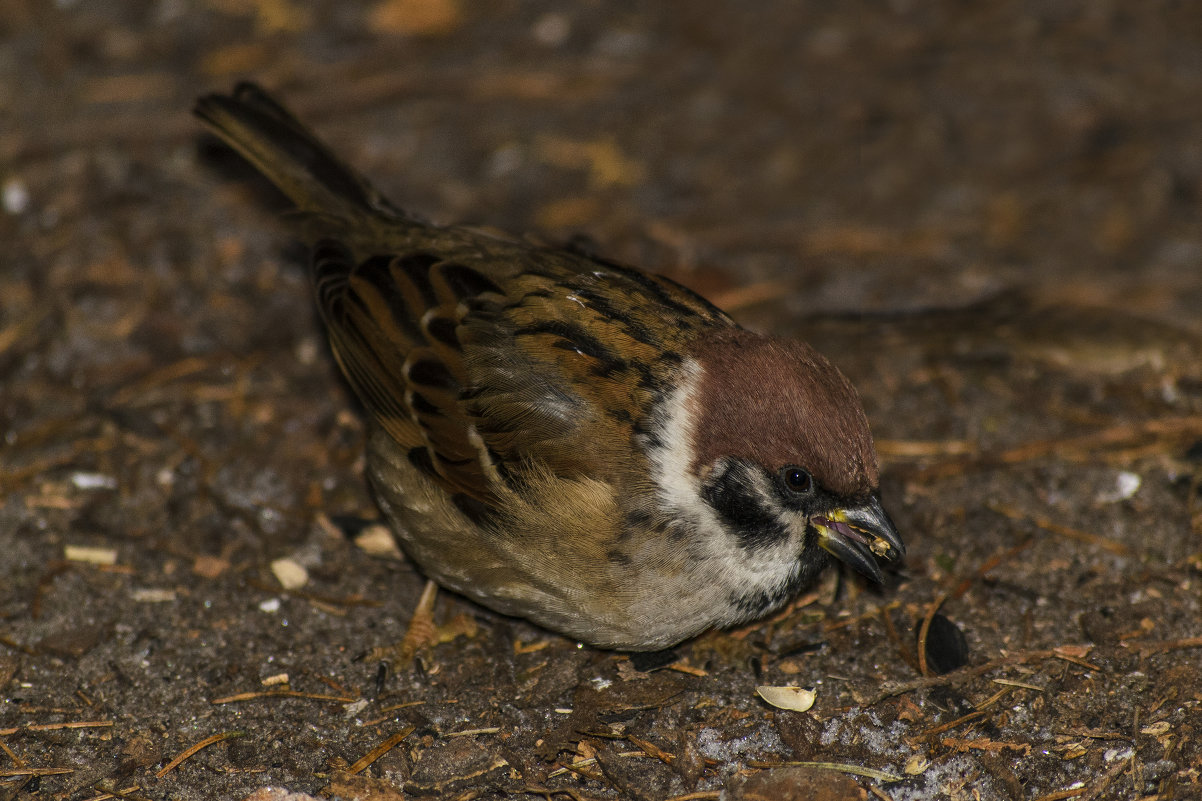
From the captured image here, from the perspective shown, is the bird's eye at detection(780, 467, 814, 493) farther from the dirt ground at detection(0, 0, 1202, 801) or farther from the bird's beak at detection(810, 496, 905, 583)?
the dirt ground at detection(0, 0, 1202, 801)

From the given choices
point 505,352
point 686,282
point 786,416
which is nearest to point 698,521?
point 786,416

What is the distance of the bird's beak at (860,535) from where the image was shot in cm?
327

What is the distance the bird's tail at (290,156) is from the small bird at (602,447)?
529mm

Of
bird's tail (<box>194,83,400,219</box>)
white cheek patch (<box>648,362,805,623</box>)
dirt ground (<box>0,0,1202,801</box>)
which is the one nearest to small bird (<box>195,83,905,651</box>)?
white cheek patch (<box>648,362,805,623</box>)

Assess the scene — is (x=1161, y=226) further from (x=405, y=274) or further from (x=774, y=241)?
(x=405, y=274)

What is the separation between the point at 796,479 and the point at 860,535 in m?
0.30

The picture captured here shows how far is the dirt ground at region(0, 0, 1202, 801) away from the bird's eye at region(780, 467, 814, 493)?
2.40ft

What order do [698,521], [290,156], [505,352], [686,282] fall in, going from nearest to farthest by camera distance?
[698,521] < [505,352] < [290,156] < [686,282]

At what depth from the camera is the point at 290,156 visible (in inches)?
172

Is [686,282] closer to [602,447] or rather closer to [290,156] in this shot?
[290,156]

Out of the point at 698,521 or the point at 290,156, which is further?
the point at 290,156

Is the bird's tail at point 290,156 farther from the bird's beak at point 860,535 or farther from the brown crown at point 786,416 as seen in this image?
the bird's beak at point 860,535

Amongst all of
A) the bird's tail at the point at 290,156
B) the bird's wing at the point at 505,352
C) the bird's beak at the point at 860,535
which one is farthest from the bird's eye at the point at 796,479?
the bird's tail at the point at 290,156

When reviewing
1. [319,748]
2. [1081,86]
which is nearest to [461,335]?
[319,748]
